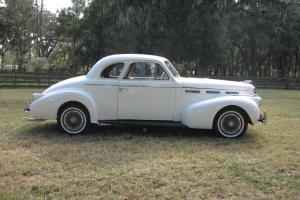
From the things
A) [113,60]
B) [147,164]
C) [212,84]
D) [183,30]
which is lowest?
[147,164]

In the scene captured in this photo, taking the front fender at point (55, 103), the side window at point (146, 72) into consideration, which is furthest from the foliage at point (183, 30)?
the front fender at point (55, 103)

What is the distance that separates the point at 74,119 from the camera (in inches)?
320

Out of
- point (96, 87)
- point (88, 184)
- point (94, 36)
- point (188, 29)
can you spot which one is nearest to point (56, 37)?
point (94, 36)

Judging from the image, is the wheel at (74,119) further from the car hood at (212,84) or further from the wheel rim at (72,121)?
the car hood at (212,84)

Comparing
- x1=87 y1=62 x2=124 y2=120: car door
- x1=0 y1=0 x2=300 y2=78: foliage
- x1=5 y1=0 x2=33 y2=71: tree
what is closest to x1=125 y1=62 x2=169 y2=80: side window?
x1=87 y1=62 x2=124 y2=120: car door

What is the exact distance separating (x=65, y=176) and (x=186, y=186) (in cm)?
153

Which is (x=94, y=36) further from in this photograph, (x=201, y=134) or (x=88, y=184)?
(x=88, y=184)

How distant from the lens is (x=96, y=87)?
808 cm

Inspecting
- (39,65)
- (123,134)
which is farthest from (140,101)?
(39,65)

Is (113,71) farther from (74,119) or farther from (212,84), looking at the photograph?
(212,84)

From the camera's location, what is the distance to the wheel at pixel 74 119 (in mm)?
8102

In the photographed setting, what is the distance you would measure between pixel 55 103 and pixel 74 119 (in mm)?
476

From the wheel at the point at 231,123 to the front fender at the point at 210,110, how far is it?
0.41 feet

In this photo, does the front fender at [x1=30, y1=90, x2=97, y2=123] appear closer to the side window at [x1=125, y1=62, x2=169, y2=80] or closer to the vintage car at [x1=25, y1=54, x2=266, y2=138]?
the vintage car at [x1=25, y1=54, x2=266, y2=138]
